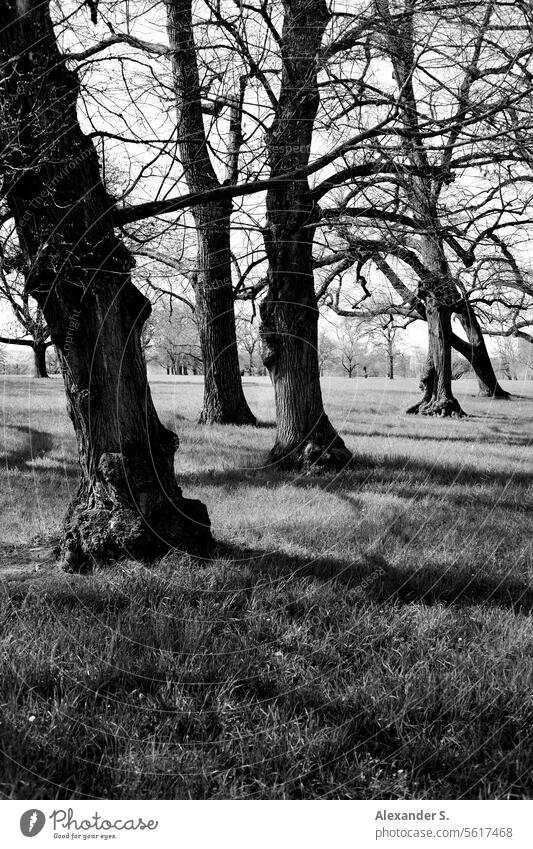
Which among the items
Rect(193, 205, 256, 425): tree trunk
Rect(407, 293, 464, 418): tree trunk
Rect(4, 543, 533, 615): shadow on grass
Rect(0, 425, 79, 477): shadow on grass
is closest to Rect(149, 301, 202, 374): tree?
Rect(193, 205, 256, 425): tree trunk

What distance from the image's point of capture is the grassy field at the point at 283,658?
256 centimetres

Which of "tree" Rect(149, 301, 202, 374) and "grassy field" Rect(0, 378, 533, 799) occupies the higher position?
"tree" Rect(149, 301, 202, 374)

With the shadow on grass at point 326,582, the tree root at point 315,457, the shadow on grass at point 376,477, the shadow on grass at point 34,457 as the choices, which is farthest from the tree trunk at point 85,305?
the tree root at point 315,457

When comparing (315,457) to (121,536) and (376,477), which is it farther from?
(121,536)

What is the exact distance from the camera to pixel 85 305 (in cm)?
455

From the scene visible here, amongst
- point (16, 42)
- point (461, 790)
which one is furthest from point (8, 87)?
point (461, 790)

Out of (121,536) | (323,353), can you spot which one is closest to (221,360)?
(323,353)

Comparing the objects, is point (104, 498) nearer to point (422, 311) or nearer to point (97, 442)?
point (97, 442)

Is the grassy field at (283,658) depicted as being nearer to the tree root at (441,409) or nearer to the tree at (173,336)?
the tree at (173,336)

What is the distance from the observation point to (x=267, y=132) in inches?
203

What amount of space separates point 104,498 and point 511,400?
20493 mm
